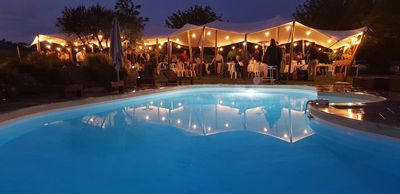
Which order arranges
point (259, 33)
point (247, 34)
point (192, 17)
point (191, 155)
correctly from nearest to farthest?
point (191, 155) < point (247, 34) < point (259, 33) < point (192, 17)

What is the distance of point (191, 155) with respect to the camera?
4.32 m

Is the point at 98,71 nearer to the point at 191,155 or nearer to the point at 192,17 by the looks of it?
the point at 191,155

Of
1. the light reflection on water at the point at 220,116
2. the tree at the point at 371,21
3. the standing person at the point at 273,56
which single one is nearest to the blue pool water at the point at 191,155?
the light reflection on water at the point at 220,116

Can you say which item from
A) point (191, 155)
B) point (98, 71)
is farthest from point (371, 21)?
point (191, 155)

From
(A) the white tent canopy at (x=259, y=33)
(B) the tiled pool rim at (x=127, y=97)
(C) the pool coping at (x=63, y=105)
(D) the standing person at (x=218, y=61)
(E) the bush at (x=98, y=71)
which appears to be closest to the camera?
(B) the tiled pool rim at (x=127, y=97)

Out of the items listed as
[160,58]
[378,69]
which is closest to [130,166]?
[160,58]

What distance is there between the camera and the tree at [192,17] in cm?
4166

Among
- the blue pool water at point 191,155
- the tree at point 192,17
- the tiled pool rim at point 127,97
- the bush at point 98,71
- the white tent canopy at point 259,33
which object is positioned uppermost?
the tree at point 192,17

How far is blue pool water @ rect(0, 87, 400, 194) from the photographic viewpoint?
3326 mm

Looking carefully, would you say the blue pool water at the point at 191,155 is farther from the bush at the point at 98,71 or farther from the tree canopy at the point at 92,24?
the tree canopy at the point at 92,24

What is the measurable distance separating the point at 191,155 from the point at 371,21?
20.3 metres

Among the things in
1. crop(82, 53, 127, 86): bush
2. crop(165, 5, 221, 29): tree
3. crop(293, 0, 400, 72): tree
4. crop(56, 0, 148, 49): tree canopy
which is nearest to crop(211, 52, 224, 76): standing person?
crop(56, 0, 148, 49): tree canopy

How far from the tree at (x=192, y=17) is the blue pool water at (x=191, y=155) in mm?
35765

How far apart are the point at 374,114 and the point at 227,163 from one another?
9.43 ft
